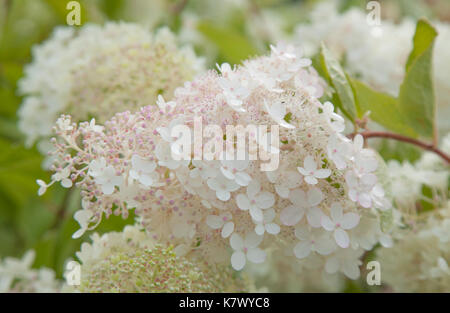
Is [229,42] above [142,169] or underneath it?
above

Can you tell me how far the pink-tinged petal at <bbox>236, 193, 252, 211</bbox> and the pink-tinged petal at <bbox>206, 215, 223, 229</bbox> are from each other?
38 mm

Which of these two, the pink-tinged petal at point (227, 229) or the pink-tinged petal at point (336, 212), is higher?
the pink-tinged petal at point (336, 212)

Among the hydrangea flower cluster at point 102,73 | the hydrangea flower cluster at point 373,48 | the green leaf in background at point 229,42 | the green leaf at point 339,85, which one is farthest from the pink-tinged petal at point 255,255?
the green leaf in background at point 229,42

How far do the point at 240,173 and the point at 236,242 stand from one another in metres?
0.08

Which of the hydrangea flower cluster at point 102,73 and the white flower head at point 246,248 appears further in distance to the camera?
the hydrangea flower cluster at point 102,73

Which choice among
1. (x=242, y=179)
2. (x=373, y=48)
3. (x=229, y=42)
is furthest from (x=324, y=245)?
(x=229, y=42)

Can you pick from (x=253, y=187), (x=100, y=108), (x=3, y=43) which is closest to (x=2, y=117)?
(x=3, y=43)

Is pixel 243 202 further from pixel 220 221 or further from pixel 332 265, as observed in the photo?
pixel 332 265

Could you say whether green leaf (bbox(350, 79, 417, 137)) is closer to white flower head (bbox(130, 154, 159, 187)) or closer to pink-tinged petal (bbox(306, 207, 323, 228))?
pink-tinged petal (bbox(306, 207, 323, 228))

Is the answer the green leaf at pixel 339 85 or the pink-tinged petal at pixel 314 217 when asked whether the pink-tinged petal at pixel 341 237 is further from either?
the green leaf at pixel 339 85

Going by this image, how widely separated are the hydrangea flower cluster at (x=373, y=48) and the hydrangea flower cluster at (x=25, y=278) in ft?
2.09

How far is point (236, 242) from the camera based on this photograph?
0.54m

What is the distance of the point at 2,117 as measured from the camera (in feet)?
3.97

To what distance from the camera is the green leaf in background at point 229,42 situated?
1181 millimetres
